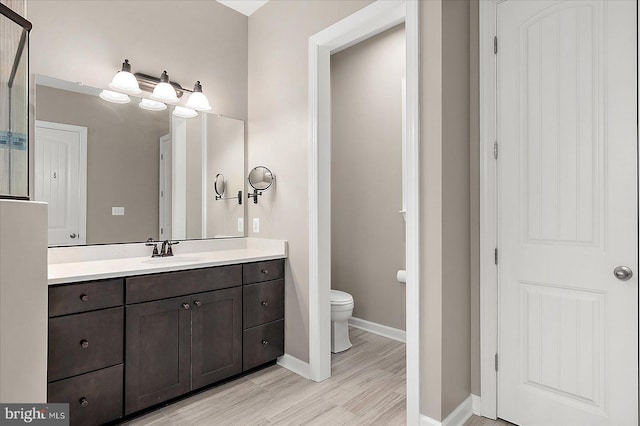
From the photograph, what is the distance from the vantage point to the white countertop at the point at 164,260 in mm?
1827

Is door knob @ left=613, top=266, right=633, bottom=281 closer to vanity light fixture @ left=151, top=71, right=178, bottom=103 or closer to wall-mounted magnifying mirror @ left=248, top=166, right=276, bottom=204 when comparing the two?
wall-mounted magnifying mirror @ left=248, top=166, right=276, bottom=204

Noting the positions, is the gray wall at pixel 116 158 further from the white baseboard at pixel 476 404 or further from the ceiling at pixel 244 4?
the white baseboard at pixel 476 404

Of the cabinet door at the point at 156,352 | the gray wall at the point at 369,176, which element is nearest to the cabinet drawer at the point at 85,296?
the cabinet door at the point at 156,352

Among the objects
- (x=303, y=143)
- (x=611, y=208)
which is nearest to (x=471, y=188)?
(x=611, y=208)

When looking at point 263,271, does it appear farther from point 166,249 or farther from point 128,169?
point 128,169

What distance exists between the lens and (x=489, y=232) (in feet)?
6.70

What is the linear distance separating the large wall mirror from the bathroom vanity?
266mm

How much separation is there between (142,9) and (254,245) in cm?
185

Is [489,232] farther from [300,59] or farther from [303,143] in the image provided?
[300,59]

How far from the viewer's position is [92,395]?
5.88 ft

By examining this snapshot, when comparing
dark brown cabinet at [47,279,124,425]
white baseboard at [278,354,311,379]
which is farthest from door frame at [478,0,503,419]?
dark brown cabinet at [47,279,124,425]

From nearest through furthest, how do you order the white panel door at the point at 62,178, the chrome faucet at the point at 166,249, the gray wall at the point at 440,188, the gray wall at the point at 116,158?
the gray wall at the point at 440,188 < the white panel door at the point at 62,178 < the gray wall at the point at 116,158 < the chrome faucet at the point at 166,249

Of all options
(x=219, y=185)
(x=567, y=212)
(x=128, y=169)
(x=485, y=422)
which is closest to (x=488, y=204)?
(x=567, y=212)

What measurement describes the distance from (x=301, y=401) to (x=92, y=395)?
3.70ft
